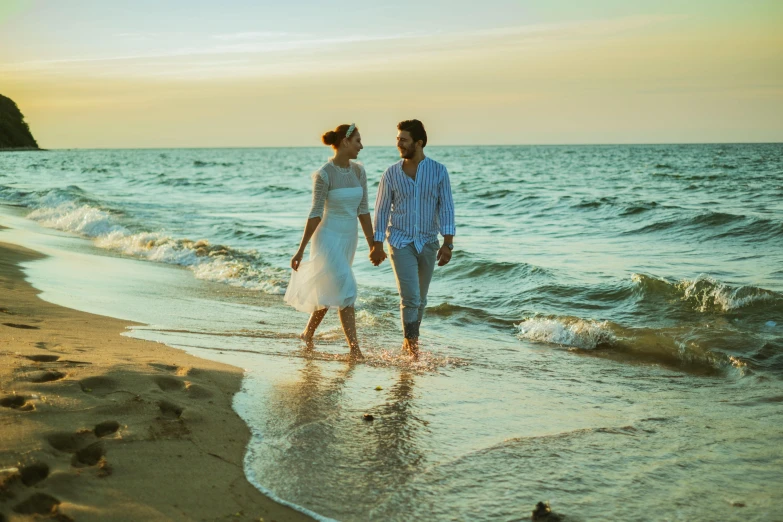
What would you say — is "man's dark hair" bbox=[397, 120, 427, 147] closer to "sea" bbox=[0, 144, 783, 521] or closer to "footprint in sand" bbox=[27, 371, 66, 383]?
"sea" bbox=[0, 144, 783, 521]

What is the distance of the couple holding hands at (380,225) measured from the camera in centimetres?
615

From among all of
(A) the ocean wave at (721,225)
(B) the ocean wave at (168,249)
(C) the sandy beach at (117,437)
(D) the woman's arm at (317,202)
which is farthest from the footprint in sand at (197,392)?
(A) the ocean wave at (721,225)

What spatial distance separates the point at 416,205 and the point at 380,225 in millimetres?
367

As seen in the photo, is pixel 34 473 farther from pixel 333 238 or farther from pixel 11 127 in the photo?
pixel 11 127

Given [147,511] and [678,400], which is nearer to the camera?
[147,511]

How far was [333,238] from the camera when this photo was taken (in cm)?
643

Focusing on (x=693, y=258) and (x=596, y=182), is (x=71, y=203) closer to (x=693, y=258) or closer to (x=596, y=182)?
(x=693, y=258)

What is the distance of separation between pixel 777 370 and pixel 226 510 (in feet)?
18.2

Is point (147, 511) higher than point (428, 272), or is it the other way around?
point (428, 272)

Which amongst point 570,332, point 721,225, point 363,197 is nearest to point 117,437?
point 363,197

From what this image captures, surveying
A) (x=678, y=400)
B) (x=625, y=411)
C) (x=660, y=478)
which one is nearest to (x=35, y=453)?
(x=660, y=478)

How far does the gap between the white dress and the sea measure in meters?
0.59

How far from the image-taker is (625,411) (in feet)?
16.7

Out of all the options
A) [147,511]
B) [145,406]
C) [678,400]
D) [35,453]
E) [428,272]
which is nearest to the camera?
[147,511]
